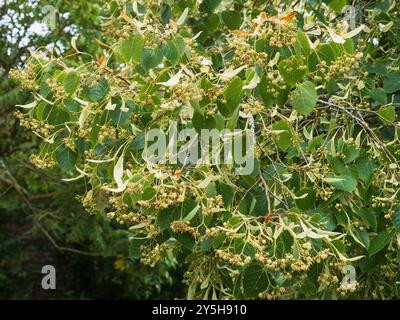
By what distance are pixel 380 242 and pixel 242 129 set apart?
23.5 inches

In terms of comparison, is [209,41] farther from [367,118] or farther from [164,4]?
[367,118]

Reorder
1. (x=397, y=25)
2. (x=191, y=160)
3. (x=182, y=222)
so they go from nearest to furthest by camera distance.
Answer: (x=182, y=222) → (x=191, y=160) → (x=397, y=25)

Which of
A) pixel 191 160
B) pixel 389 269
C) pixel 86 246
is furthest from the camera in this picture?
pixel 86 246

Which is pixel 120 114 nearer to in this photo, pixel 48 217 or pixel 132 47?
pixel 132 47

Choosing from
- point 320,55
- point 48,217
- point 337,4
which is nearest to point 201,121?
point 320,55

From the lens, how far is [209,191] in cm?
189

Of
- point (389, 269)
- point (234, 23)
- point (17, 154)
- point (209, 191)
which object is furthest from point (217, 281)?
point (17, 154)

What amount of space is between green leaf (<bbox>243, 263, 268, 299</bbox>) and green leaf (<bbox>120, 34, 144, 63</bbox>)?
697mm

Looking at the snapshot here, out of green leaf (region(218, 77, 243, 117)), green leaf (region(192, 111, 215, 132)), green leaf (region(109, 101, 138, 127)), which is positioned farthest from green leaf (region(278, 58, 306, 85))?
green leaf (region(109, 101, 138, 127))

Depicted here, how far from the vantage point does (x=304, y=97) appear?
1.86 meters

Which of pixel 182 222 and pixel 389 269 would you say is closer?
pixel 182 222

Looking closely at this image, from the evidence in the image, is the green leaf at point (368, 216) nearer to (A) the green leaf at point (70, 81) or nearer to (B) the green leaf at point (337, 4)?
(B) the green leaf at point (337, 4)

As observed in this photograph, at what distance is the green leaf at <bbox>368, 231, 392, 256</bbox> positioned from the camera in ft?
6.99
